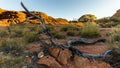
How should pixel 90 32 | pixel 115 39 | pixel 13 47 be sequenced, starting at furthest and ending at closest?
pixel 90 32 < pixel 115 39 < pixel 13 47

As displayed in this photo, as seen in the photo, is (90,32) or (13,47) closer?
(13,47)

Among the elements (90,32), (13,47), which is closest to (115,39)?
(90,32)

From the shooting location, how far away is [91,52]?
51.8ft

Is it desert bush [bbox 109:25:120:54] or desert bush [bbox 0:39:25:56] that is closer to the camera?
desert bush [bbox 109:25:120:54]

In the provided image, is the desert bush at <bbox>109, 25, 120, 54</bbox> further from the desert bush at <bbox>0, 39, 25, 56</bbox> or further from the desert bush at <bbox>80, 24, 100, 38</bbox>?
the desert bush at <bbox>0, 39, 25, 56</bbox>

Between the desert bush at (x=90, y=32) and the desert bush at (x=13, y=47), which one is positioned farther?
the desert bush at (x=90, y=32)

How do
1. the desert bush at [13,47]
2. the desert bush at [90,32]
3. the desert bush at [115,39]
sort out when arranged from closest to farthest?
the desert bush at [115,39]
the desert bush at [13,47]
the desert bush at [90,32]

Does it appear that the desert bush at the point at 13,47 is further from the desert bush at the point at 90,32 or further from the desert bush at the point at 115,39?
the desert bush at the point at 115,39

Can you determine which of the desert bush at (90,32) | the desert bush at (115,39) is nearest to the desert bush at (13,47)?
the desert bush at (90,32)

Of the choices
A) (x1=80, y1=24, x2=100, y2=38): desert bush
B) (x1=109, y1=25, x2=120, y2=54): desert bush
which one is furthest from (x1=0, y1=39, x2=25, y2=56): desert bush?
(x1=109, y1=25, x2=120, y2=54): desert bush

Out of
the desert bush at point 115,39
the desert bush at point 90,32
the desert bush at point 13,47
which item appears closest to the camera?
the desert bush at point 115,39

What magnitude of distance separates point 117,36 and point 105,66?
10.0ft

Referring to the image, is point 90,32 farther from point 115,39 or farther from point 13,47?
point 13,47

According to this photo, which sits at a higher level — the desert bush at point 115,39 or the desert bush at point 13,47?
the desert bush at point 115,39
